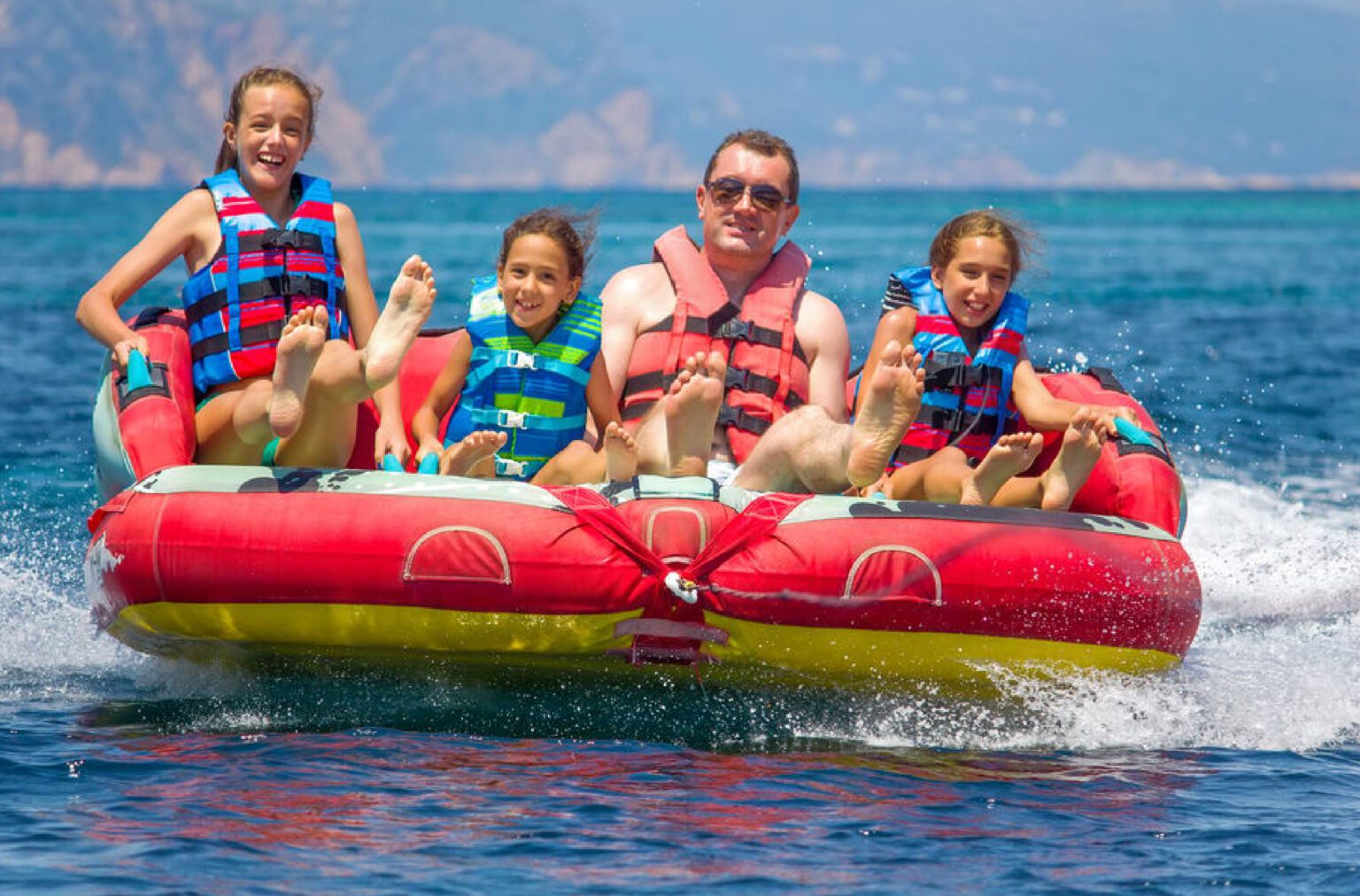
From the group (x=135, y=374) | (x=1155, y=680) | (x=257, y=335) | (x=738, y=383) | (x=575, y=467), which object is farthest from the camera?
(x=738, y=383)

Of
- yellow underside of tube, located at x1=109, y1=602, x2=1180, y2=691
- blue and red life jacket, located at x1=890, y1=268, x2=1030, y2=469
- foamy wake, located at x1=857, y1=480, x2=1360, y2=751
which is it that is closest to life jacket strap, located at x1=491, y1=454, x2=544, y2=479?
yellow underside of tube, located at x1=109, y1=602, x2=1180, y2=691

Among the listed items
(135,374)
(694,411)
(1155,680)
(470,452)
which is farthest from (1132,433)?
(135,374)

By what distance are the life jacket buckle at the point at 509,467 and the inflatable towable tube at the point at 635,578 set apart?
0.60 meters

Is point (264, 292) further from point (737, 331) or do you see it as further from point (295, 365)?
point (737, 331)

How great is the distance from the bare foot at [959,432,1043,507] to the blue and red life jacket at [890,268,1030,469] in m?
0.40

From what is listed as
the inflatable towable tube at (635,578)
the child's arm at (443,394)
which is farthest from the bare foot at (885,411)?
the child's arm at (443,394)

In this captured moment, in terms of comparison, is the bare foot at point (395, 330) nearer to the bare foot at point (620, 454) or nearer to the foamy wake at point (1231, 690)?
the bare foot at point (620, 454)

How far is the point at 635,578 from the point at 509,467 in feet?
2.98

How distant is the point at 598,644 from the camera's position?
473 cm

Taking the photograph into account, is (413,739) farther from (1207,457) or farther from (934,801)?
(1207,457)

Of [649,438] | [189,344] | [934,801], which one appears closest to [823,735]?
[934,801]

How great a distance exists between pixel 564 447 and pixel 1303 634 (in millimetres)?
2860

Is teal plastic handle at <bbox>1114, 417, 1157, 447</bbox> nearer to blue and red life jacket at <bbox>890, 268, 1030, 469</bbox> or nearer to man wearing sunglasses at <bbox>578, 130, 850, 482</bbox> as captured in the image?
blue and red life jacket at <bbox>890, 268, 1030, 469</bbox>

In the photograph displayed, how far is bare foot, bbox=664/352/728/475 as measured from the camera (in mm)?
4691
